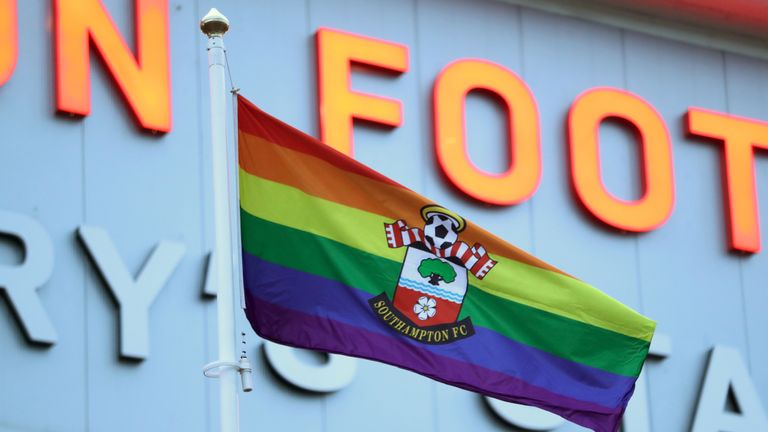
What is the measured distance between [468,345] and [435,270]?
A: 1.28 feet

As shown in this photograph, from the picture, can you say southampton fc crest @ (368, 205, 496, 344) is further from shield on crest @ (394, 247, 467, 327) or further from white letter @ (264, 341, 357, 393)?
white letter @ (264, 341, 357, 393)

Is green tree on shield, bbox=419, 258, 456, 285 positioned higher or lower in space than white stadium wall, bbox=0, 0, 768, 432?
lower

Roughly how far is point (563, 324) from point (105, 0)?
4342mm

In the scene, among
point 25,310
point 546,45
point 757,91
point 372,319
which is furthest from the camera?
point 757,91

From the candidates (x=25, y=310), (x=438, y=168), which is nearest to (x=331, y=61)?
(x=438, y=168)

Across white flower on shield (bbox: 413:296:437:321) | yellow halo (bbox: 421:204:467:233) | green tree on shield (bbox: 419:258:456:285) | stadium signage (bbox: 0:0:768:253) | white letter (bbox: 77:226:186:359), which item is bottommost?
white flower on shield (bbox: 413:296:437:321)

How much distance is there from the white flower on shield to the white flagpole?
107 cm

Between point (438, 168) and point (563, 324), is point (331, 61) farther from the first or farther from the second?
point (563, 324)

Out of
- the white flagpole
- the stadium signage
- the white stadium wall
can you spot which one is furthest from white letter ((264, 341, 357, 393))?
the white flagpole

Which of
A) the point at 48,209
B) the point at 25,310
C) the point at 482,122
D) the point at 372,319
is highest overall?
the point at 482,122

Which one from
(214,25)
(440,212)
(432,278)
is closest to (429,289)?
(432,278)

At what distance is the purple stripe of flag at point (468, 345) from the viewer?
26.4ft

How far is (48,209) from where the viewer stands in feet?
35.8

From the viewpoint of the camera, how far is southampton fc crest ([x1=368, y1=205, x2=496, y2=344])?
27.4ft
